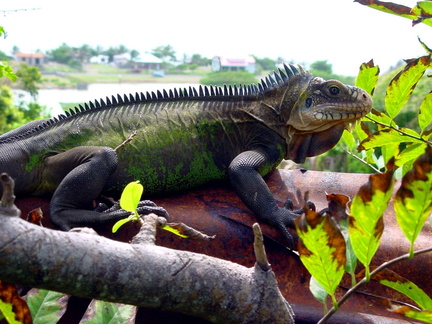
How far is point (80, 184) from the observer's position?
2303 mm

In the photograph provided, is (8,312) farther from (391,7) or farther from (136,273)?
(391,7)

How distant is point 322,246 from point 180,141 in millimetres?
1762

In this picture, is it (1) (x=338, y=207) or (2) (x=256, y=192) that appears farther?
(2) (x=256, y=192)

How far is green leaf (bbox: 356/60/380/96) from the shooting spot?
7.31 feet

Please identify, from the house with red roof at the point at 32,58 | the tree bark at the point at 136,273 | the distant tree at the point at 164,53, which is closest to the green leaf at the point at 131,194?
the tree bark at the point at 136,273

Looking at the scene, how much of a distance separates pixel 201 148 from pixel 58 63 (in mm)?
33347

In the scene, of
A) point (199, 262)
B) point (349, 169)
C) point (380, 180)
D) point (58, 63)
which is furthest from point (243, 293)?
point (58, 63)

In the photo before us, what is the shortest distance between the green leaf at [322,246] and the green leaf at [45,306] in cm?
75

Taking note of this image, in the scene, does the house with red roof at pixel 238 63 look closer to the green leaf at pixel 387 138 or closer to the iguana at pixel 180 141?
the iguana at pixel 180 141

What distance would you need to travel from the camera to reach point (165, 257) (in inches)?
50.5

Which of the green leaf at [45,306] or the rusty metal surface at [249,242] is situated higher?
the green leaf at [45,306]

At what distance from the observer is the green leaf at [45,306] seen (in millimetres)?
1412

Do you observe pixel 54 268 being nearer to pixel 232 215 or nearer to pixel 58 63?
pixel 232 215

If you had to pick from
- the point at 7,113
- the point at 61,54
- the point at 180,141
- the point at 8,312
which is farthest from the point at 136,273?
the point at 61,54
